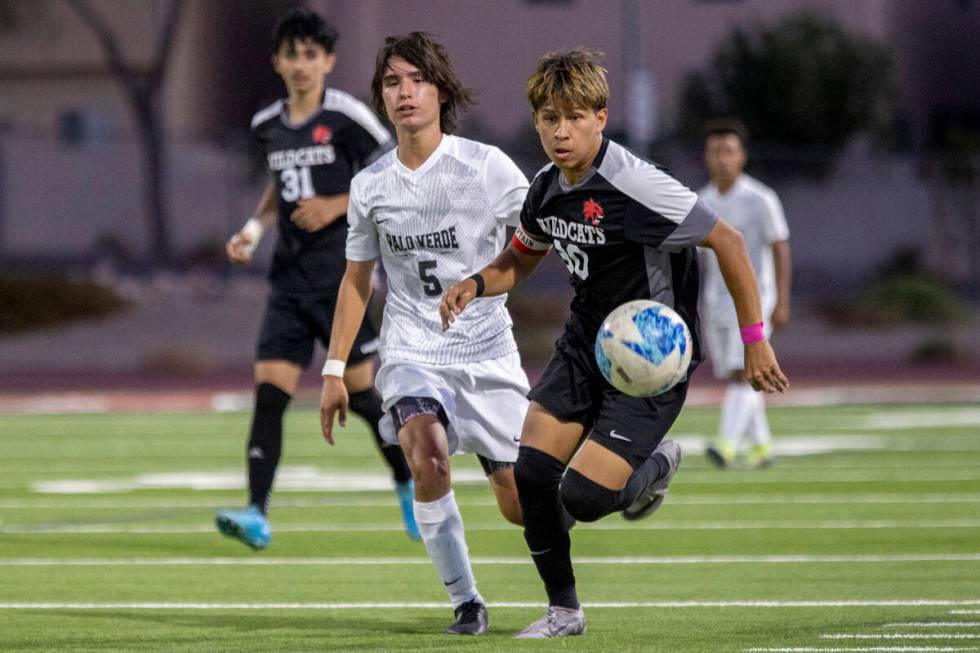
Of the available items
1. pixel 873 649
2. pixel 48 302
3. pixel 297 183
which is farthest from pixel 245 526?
pixel 48 302

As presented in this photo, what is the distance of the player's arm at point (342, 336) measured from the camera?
25.0ft

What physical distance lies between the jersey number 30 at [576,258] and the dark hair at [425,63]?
3.00ft

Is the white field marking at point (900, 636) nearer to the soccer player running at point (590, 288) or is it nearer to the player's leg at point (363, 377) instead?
the soccer player running at point (590, 288)

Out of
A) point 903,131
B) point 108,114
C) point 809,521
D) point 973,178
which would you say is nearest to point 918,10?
point 903,131

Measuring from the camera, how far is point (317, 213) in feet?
33.6

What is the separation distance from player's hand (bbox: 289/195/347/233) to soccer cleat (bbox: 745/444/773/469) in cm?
593

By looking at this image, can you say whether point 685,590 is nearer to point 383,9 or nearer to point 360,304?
point 360,304

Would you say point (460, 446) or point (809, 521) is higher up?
point (460, 446)

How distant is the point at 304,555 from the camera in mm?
10328

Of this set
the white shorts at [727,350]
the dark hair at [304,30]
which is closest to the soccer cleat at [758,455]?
the white shorts at [727,350]

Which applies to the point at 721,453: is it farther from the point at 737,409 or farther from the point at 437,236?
the point at 437,236

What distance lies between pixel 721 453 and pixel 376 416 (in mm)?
5193

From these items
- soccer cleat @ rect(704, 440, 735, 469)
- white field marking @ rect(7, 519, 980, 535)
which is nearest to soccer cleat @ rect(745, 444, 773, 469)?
soccer cleat @ rect(704, 440, 735, 469)

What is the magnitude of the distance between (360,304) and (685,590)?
208 centimetres
